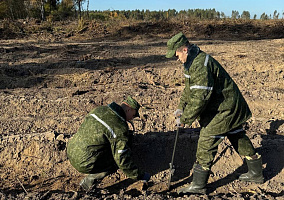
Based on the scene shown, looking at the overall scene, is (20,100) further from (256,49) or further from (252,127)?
(256,49)

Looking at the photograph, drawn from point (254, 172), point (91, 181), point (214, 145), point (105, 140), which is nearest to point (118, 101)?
Answer: point (91, 181)

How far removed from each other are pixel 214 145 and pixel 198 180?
0.54 meters

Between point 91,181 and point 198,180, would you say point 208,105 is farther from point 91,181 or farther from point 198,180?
point 91,181

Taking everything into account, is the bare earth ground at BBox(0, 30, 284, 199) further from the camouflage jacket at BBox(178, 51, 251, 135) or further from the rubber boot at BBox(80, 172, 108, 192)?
the camouflage jacket at BBox(178, 51, 251, 135)

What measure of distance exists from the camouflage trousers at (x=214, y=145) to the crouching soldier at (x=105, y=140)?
2.61 ft

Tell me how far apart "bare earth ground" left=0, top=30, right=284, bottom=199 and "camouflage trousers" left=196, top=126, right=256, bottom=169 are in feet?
1.55

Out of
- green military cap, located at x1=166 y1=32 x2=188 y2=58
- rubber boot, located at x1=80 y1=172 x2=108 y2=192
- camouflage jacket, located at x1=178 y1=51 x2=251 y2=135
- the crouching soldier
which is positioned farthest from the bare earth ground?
green military cap, located at x1=166 y1=32 x2=188 y2=58

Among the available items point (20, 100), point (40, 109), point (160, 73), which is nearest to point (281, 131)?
point (160, 73)

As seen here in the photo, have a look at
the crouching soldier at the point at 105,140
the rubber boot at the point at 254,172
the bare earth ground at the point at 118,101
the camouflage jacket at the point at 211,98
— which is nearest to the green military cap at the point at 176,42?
the camouflage jacket at the point at 211,98

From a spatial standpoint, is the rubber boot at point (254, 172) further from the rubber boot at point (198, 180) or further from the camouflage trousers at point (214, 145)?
the rubber boot at point (198, 180)

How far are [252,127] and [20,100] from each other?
505cm

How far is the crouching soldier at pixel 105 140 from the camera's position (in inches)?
123

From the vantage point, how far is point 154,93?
6750 mm

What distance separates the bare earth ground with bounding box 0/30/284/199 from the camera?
13.4 ft
